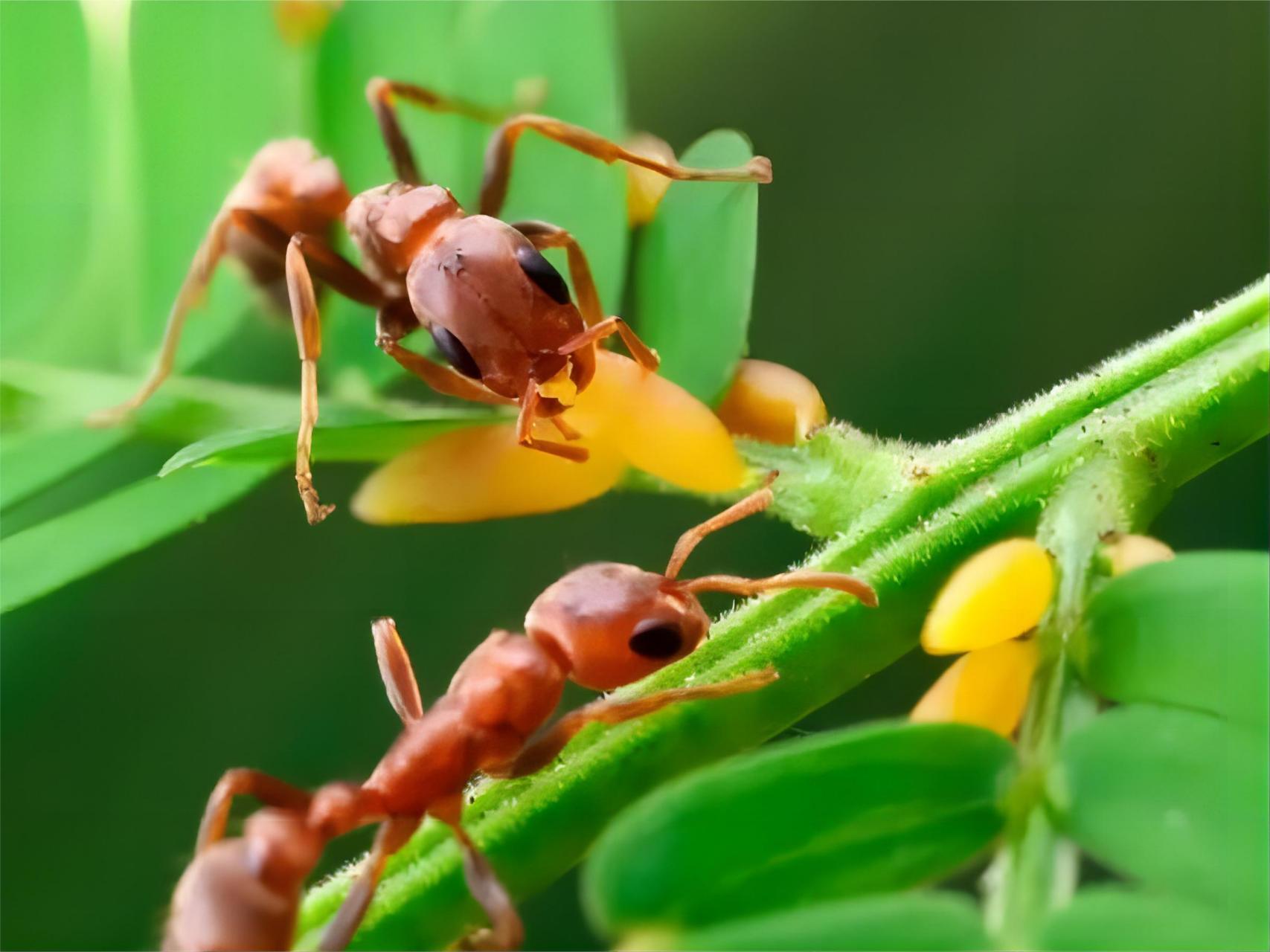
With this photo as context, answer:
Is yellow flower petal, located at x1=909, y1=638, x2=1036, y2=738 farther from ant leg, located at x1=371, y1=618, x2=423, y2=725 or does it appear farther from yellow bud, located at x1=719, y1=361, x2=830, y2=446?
ant leg, located at x1=371, y1=618, x2=423, y2=725

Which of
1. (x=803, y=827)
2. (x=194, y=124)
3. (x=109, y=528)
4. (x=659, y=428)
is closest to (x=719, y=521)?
(x=659, y=428)

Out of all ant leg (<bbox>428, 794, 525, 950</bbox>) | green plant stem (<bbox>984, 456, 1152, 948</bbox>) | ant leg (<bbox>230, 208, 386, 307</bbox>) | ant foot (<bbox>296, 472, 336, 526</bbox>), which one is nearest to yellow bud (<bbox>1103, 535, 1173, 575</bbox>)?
green plant stem (<bbox>984, 456, 1152, 948</bbox>)

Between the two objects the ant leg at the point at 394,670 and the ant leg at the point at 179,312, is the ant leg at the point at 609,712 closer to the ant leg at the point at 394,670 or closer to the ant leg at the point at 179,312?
the ant leg at the point at 394,670

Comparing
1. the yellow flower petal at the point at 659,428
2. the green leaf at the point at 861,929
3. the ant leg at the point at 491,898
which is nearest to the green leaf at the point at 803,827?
the green leaf at the point at 861,929

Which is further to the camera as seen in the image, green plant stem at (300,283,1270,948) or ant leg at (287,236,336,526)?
ant leg at (287,236,336,526)

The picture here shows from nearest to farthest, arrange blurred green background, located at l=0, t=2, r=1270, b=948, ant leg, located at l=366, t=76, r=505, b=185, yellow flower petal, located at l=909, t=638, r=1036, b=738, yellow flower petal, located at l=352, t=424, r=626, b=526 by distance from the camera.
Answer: yellow flower petal, located at l=909, t=638, r=1036, b=738 < yellow flower petal, located at l=352, t=424, r=626, b=526 < ant leg, located at l=366, t=76, r=505, b=185 < blurred green background, located at l=0, t=2, r=1270, b=948

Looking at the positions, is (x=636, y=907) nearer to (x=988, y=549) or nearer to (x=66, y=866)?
(x=988, y=549)
